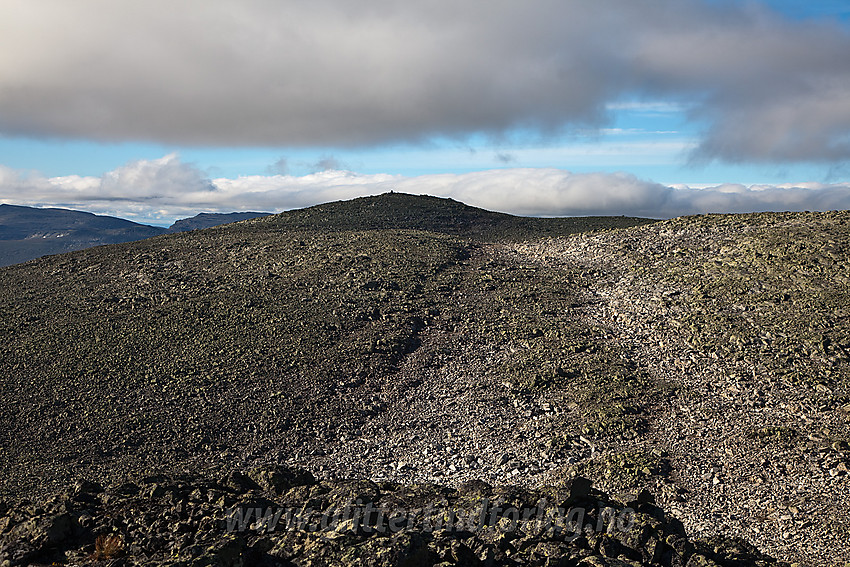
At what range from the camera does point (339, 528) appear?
971cm

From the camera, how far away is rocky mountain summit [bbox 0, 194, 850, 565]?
11.8 meters

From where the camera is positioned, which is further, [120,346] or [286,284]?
[286,284]

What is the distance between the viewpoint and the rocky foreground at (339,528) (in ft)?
29.5

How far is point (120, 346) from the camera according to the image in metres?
26.4

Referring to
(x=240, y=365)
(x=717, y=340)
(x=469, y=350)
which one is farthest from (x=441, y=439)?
(x=717, y=340)

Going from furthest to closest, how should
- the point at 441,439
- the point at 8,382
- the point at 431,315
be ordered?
the point at 431,315, the point at 8,382, the point at 441,439

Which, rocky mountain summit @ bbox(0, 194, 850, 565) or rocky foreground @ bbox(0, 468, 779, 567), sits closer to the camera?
rocky foreground @ bbox(0, 468, 779, 567)

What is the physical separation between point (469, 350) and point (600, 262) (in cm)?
1343

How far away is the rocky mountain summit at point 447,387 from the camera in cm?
1184

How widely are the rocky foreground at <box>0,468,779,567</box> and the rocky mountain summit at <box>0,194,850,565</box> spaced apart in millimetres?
72

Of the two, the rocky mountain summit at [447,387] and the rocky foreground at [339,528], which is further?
the rocky mountain summit at [447,387]

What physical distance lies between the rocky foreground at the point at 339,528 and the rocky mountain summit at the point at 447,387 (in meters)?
0.07

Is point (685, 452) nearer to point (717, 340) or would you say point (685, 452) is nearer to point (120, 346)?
point (717, 340)

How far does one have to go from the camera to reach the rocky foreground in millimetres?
9000
